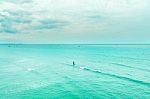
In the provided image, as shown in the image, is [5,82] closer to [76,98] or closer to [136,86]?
[76,98]

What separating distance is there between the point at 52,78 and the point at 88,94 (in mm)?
17652

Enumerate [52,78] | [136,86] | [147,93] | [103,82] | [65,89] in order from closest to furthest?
[147,93] → [65,89] → [136,86] → [103,82] → [52,78]

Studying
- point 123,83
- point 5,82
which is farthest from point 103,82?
point 5,82

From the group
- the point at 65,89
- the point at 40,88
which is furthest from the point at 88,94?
the point at 40,88

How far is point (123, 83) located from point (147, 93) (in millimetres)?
8742

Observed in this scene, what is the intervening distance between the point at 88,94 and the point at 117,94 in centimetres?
640

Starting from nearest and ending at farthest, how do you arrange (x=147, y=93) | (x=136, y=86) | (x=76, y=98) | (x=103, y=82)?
1. (x=76, y=98)
2. (x=147, y=93)
3. (x=136, y=86)
4. (x=103, y=82)

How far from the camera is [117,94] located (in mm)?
37312

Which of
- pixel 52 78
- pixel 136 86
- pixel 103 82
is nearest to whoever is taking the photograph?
pixel 136 86

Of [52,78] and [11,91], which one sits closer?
[11,91]

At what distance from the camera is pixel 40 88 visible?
41.3m

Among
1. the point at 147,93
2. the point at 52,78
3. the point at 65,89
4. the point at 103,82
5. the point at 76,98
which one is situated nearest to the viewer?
the point at 76,98

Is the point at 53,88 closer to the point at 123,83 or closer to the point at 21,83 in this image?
the point at 21,83

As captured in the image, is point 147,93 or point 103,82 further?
point 103,82
